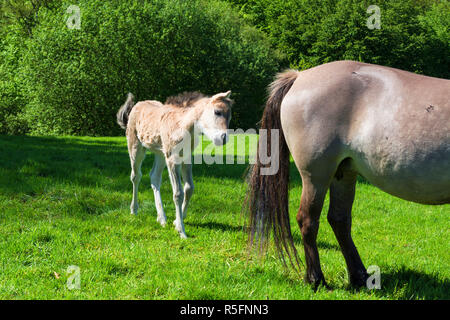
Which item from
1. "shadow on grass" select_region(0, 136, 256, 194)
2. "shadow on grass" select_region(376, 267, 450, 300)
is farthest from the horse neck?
"shadow on grass" select_region(376, 267, 450, 300)

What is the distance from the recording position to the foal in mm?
5359

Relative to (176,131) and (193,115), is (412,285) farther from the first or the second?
(176,131)

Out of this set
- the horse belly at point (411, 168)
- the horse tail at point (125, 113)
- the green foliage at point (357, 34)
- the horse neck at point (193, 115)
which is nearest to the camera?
the horse belly at point (411, 168)

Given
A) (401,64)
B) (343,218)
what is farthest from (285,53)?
(343,218)

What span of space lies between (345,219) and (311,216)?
1.45ft

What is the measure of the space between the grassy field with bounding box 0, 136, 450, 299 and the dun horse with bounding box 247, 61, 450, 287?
54 cm

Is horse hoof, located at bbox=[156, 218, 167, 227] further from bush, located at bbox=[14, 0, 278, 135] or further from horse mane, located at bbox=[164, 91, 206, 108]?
bush, located at bbox=[14, 0, 278, 135]

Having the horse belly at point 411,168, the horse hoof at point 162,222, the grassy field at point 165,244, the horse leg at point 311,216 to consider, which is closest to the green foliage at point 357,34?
the grassy field at point 165,244

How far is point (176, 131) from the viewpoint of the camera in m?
5.77

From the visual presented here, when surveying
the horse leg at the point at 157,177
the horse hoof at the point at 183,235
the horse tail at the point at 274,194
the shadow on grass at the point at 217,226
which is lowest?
the shadow on grass at the point at 217,226

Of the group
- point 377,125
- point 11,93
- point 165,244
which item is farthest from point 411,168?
point 11,93

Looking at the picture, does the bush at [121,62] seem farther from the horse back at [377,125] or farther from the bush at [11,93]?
the horse back at [377,125]

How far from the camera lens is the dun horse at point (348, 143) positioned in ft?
10.2

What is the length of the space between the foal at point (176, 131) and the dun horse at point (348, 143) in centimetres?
145
